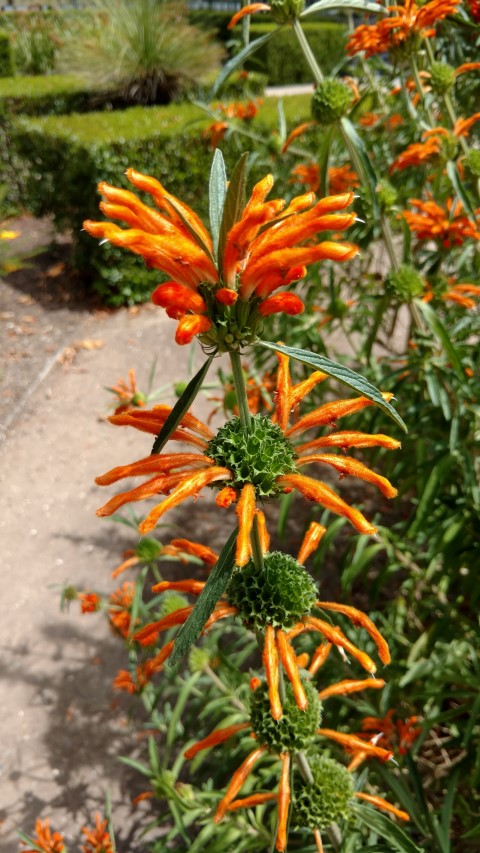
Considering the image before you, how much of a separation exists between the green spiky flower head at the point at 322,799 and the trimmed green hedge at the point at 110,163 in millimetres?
4150

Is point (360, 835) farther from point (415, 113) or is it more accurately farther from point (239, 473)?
point (415, 113)

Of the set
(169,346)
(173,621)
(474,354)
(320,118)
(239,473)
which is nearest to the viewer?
(239,473)

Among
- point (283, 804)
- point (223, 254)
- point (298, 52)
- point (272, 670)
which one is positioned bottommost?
point (283, 804)

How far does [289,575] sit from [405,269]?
1.09 m

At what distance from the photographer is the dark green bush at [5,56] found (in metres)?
7.81

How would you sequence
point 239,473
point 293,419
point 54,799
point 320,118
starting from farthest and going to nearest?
point 293,419 → point 54,799 → point 320,118 → point 239,473

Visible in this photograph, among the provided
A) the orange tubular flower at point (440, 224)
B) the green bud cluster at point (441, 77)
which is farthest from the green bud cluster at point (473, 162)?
the green bud cluster at point (441, 77)

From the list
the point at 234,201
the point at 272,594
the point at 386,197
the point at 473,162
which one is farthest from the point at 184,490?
the point at 473,162

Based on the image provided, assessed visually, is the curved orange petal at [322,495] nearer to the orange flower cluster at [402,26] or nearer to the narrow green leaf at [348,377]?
the narrow green leaf at [348,377]

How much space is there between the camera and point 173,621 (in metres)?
0.90

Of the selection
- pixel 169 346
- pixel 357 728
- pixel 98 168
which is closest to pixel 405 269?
pixel 357 728

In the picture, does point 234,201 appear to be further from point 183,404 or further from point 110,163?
point 110,163

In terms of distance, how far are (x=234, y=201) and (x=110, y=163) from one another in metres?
4.51

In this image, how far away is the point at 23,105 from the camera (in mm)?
6918
